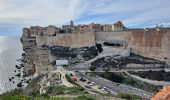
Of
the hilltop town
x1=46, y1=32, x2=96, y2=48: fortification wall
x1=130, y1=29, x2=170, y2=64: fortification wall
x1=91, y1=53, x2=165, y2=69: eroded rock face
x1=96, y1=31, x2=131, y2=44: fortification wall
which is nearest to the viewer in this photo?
the hilltop town

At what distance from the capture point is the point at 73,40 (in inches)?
2343

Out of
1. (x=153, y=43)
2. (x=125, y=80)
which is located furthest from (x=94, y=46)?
(x=125, y=80)

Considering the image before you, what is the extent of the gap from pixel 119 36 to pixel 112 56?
3987mm

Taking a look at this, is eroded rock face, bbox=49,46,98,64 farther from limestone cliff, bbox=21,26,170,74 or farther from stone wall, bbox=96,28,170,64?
stone wall, bbox=96,28,170,64

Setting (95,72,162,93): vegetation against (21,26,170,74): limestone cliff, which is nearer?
(95,72,162,93): vegetation

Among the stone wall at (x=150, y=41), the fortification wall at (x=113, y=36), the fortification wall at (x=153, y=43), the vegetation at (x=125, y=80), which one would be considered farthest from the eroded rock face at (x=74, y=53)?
the vegetation at (x=125, y=80)

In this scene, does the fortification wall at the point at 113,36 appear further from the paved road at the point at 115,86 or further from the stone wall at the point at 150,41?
the paved road at the point at 115,86

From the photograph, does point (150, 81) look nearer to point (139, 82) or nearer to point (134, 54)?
point (139, 82)

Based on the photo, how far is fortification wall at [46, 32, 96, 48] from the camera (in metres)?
56.9

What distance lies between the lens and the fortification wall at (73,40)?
5689cm

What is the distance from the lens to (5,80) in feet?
184

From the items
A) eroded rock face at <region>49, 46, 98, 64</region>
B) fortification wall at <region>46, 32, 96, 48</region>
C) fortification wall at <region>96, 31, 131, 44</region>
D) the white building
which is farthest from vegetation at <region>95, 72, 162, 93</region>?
fortification wall at <region>46, 32, 96, 48</region>

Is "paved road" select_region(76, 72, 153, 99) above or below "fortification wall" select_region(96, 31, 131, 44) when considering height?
below

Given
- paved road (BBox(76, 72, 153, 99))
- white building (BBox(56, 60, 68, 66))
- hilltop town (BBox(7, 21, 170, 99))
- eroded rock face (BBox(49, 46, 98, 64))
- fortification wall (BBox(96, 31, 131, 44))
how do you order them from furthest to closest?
fortification wall (BBox(96, 31, 131, 44))
eroded rock face (BBox(49, 46, 98, 64))
white building (BBox(56, 60, 68, 66))
hilltop town (BBox(7, 21, 170, 99))
paved road (BBox(76, 72, 153, 99))
